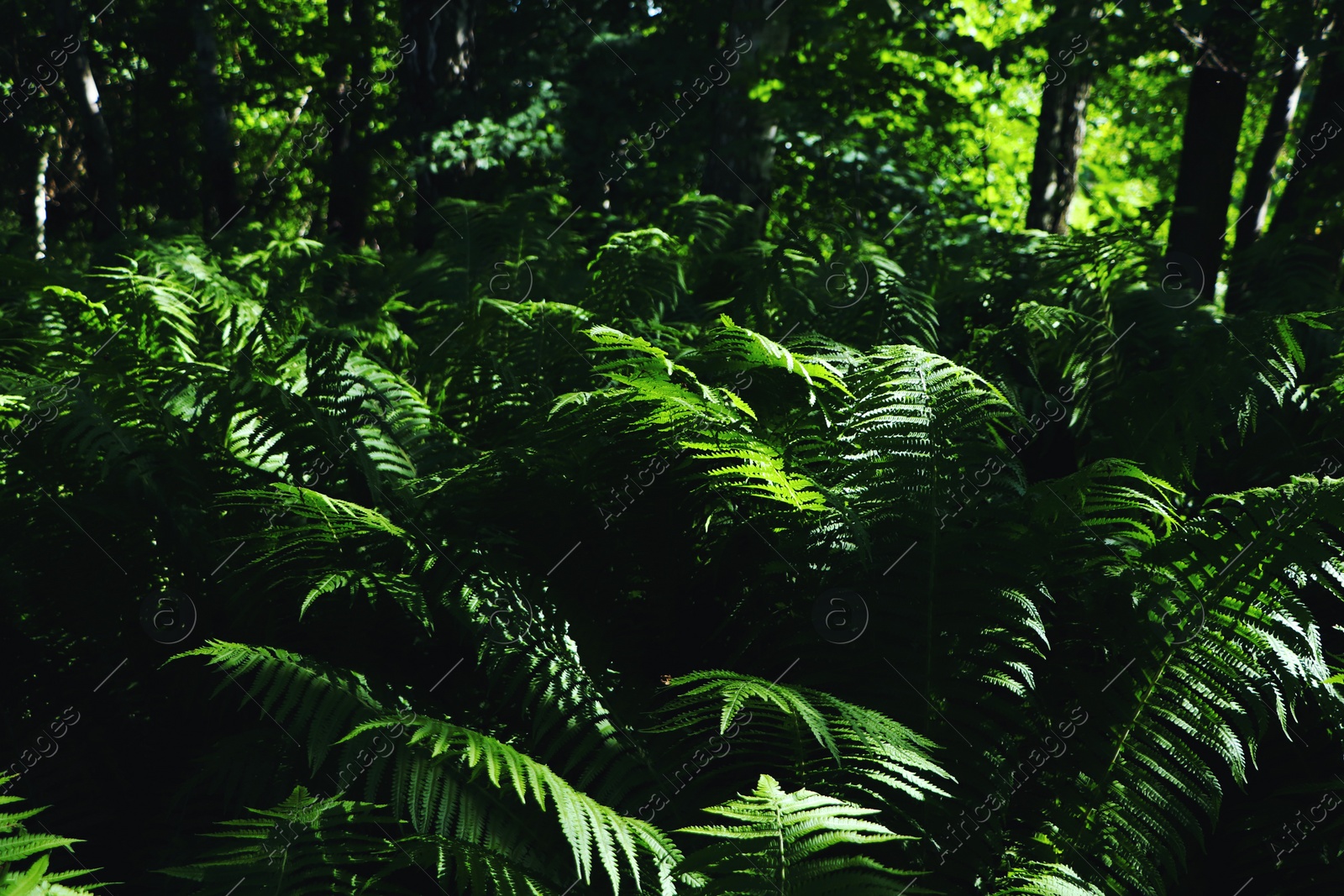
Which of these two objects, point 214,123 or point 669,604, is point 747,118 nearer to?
point 669,604

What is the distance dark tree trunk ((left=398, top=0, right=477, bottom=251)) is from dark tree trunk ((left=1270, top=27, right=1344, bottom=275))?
16.3 feet

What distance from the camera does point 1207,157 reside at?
4.51m

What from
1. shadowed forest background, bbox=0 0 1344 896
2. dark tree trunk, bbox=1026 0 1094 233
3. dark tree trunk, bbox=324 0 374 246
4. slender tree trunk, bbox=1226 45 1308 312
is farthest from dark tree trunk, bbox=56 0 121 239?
slender tree trunk, bbox=1226 45 1308 312

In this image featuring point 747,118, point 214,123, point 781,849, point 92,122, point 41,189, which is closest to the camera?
point 781,849

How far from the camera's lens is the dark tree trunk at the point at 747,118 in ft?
18.3

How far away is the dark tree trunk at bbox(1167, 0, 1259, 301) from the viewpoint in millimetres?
4465

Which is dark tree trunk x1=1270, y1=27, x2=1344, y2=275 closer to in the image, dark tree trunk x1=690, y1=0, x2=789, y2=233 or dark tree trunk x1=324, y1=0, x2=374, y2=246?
dark tree trunk x1=690, y1=0, x2=789, y2=233

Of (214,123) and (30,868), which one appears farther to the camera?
(214,123)

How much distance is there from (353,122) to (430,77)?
172 cm

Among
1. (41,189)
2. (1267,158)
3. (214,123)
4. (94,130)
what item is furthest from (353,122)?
(1267,158)

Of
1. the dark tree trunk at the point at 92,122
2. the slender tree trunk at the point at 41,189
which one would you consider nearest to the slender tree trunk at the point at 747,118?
the dark tree trunk at the point at 92,122

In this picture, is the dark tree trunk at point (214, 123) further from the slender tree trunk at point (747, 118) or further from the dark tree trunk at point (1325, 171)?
the dark tree trunk at point (1325, 171)

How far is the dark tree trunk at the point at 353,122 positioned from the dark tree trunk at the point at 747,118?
111 inches

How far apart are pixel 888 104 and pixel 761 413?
185 inches
